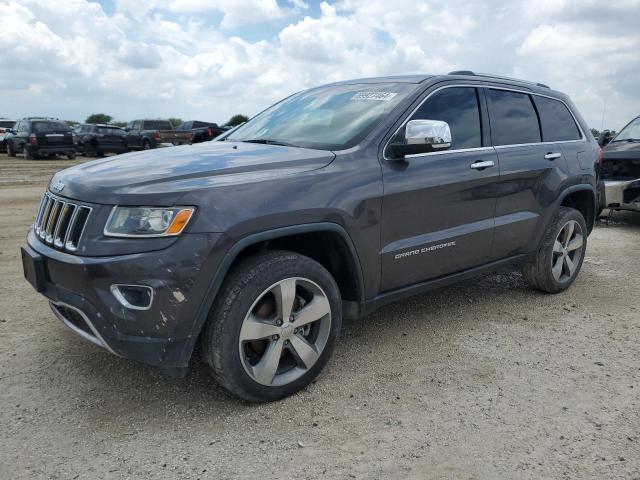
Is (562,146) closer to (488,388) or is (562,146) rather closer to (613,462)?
(488,388)

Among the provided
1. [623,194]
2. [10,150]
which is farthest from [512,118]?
[10,150]

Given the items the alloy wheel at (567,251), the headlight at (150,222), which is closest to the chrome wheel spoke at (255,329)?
the headlight at (150,222)

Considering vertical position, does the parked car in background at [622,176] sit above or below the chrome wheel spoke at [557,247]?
above

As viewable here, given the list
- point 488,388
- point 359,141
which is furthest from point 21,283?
point 488,388

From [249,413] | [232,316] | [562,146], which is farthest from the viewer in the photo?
[562,146]

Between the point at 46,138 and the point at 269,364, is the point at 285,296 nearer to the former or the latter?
the point at 269,364

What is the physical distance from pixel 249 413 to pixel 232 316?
22.6 inches

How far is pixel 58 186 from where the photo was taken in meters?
3.09

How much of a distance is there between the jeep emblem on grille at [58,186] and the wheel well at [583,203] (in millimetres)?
4038

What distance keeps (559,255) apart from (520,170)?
3.44 feet

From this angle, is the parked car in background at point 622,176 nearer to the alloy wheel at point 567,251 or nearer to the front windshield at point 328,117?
the alloy wheel at point 567,251

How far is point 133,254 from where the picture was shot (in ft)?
8.48

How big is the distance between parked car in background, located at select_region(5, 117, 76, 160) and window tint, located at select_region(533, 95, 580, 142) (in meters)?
21.2

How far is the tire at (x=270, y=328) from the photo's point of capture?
2799 mm
